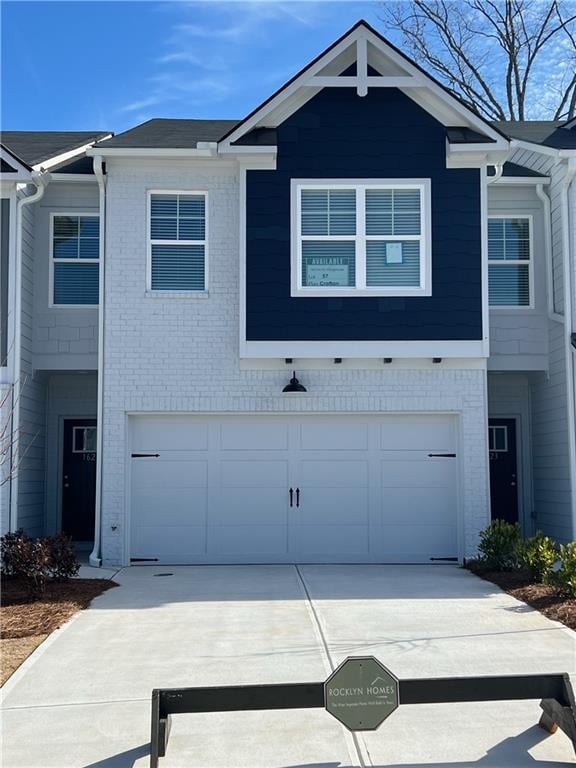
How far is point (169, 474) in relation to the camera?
13930 mm

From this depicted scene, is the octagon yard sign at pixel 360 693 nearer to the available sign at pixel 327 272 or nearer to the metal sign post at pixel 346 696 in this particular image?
the metal sign post at pixel 346 696

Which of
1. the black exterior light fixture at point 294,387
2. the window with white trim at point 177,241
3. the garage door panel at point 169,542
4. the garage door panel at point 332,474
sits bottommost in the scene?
the garage door panel at point 169,542

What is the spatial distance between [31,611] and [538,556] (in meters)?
6.25

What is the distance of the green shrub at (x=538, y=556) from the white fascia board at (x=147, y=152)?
7402 mm

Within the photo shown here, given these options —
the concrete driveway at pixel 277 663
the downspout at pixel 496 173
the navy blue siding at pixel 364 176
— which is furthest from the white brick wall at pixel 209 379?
the downspout at pixel 496 173

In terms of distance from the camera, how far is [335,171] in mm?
13641

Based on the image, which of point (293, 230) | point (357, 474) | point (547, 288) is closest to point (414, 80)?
point (293, 230)

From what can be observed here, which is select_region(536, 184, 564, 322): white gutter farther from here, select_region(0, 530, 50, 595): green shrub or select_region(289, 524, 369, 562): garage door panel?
select_region(0, 530, 50, 595): green shrub

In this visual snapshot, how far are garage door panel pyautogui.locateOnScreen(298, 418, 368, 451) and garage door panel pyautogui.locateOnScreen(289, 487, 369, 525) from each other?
2.16 feet

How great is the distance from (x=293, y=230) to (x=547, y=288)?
452 centimetres

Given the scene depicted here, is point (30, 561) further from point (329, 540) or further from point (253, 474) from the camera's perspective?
point (329, 540)

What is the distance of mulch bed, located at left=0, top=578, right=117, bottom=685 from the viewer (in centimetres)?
820

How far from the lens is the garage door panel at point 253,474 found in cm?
1395

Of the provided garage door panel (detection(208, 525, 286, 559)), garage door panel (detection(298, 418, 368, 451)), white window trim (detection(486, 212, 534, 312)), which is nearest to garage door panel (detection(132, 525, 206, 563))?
garage door panel (detection(208, 525, 286, 559))
